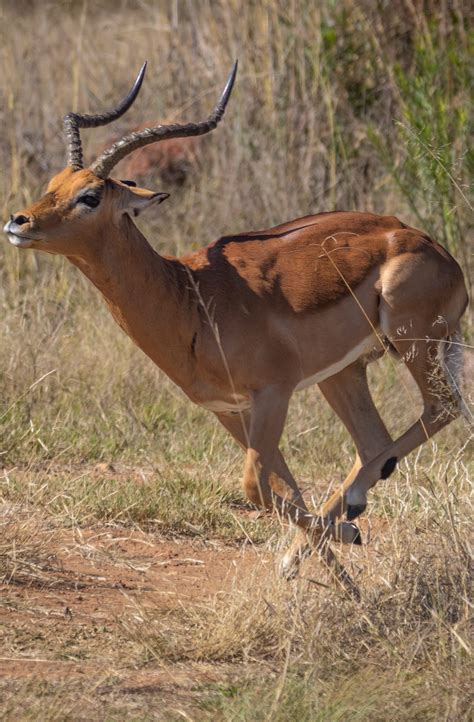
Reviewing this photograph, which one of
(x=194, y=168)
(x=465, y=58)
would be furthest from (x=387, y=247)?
(x=194, y=168)

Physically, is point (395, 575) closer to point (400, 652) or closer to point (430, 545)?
point (430, 545)

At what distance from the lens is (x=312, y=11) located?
1023 centimetres

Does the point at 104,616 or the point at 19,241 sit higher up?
the point at 19,241

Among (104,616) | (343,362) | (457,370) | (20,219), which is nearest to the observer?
(104,616)

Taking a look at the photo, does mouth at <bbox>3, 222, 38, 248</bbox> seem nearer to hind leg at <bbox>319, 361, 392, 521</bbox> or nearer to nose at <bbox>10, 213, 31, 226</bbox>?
nose at <bbox>10, 213, 31, 226</bbox>

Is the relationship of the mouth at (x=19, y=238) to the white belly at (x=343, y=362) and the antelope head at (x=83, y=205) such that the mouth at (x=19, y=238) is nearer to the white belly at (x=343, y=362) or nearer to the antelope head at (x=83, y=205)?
the antelope head at (x=83, y=205)

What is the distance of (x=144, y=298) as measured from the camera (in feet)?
18.4

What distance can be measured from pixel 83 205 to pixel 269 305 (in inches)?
40.1

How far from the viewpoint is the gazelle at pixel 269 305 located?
542cm

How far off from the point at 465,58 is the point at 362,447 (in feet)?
14.2

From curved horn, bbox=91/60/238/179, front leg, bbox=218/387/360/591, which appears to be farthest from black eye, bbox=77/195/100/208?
front leg, bbox=218/387/360/591

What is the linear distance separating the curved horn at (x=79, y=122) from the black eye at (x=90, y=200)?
0.96 ft

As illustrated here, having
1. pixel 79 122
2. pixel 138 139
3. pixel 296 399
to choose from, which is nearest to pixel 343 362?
pixel 138 139

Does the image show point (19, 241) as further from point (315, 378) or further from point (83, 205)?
point (315, 378)
